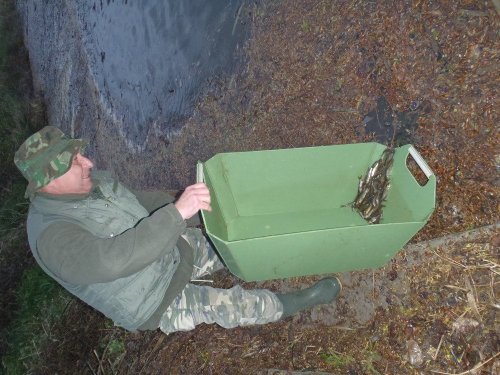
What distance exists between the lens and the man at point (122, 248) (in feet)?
6.66

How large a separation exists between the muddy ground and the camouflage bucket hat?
5.93 feet

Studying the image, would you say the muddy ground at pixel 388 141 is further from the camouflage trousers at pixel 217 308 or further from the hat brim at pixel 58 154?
the hat brim at pixel 58 154

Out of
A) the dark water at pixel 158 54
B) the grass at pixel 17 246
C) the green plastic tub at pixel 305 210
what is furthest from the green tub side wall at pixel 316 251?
the grass at pixel 17 246

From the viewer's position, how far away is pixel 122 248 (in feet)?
6.61

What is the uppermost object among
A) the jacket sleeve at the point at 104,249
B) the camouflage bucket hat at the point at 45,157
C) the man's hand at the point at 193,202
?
the camouflage bucket hat at the point at 45,157

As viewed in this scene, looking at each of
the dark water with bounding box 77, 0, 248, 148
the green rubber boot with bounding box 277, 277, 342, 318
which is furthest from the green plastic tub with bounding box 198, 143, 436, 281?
the dark water with bounding box 77, 0, 248, 148

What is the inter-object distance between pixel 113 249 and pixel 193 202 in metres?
0.46

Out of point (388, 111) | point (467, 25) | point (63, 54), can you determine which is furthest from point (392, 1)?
point (63, 54)

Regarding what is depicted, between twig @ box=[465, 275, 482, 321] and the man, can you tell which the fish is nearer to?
the man

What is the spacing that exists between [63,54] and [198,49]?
194 inches

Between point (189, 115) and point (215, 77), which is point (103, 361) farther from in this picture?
point (215, 77)

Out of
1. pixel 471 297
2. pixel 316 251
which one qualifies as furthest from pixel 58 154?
pixel 471 297

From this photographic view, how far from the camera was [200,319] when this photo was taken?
2.73 metres

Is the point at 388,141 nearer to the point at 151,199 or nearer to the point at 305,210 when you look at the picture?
the point at 305,210
